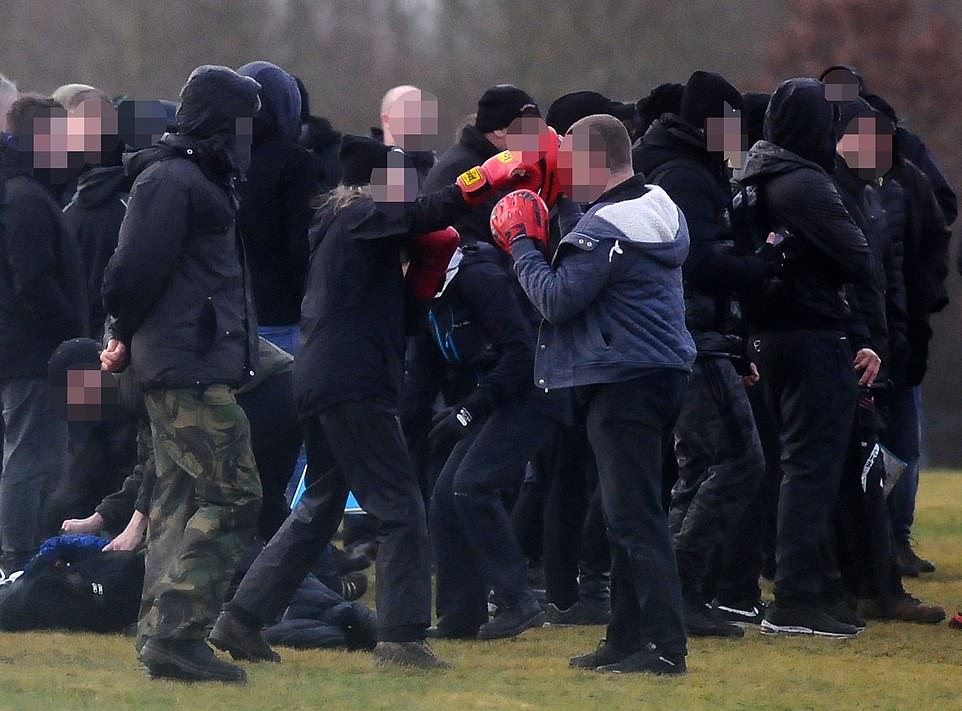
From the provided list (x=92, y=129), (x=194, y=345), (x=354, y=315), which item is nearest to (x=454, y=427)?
(x=354, y=315)

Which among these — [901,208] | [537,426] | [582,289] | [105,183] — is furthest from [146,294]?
[901,208]

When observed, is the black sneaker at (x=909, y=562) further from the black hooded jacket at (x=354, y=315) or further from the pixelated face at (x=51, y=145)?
the pixelated face at (x=51, y=145)

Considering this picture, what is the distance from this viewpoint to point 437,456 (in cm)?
871

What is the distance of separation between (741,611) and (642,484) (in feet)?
5.55

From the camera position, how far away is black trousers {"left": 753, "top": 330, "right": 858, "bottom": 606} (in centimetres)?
727

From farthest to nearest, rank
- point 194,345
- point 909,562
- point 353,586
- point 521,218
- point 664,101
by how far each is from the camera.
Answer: point 909,562, point 353,586, point 664,101, point 521,218, point 194,345

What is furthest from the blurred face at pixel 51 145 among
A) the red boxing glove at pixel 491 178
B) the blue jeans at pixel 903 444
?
the blue jeans at pixel 903 444

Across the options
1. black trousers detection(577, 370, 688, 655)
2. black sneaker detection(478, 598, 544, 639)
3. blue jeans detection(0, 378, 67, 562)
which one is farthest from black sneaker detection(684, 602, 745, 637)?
blue jeans detection(0, 378, 67, 562)

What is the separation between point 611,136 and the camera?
6.40m

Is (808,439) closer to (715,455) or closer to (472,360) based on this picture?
(715,455)

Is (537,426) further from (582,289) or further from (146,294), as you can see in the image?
(146,294)

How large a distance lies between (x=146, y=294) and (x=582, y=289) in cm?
147

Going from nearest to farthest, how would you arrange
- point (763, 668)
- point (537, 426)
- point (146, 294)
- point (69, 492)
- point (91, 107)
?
point (146, 294)
point (763, 668)
point (537, 426)
point (69, 492)
point (91, 107)

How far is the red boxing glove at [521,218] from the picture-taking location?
252 inches
